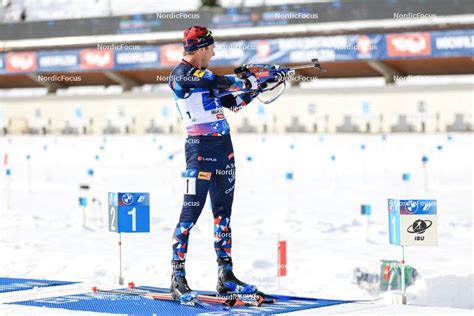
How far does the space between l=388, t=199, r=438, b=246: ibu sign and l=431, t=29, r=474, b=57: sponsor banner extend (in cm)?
2717

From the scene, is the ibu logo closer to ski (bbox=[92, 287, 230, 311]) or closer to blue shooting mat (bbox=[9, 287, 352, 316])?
blue shooting mat (bbox=[9, 287, 352, 316])

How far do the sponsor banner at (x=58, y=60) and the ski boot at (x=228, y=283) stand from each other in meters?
36.0

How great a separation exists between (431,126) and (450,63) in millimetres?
3249

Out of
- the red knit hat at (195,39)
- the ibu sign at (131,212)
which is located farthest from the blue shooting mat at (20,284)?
the red knit hat at (195,39)

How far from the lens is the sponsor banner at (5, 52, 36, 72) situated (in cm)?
4425

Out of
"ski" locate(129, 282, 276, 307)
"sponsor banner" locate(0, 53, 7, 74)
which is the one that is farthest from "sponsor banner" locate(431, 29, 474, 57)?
"ski" locate(129, 282, 276, 307)

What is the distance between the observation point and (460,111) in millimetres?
34938

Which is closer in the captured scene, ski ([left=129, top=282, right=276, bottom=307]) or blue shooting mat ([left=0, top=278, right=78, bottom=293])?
ski ([left=129, top=282, right=276, bottom=307])

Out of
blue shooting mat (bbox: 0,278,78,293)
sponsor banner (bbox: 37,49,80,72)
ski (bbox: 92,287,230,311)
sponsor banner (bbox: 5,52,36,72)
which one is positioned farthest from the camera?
sponsor banner (bbox: 5,52,36,72)

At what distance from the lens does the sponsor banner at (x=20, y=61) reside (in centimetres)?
4425

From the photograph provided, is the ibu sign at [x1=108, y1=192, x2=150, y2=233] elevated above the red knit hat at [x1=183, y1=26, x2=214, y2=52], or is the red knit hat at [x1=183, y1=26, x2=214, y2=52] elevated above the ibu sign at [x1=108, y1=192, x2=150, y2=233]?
the red knit hat at [x1=183, y1=26, x2=214, y2=52]

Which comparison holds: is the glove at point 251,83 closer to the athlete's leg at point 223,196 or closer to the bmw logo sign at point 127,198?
the athlete's leg at point 223,196

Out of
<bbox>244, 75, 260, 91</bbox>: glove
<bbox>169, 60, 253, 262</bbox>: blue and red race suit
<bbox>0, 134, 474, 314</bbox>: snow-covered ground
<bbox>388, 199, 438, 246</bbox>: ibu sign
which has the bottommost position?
<bbox>0, 134, 474, 314</bbox>: snow-covered ground

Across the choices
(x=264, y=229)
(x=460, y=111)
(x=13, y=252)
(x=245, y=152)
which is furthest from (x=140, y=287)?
(x=460, y=111)
